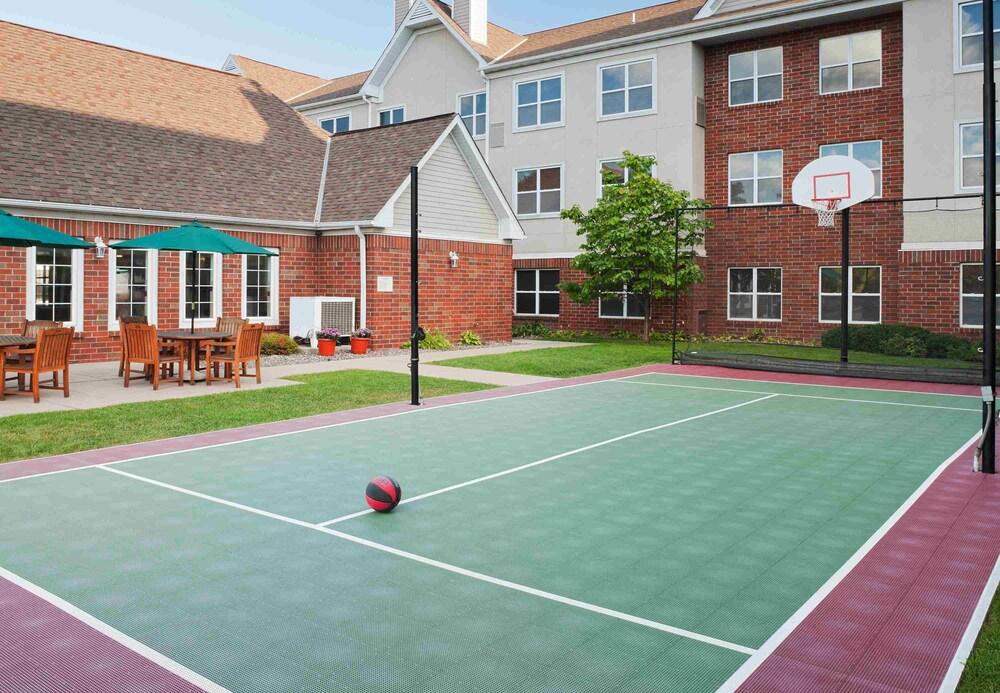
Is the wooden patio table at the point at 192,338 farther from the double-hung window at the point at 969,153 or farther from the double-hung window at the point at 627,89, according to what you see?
the double-hung window at the point at 969,153

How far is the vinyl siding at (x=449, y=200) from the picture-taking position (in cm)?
2322

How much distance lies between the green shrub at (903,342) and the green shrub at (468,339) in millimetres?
9627

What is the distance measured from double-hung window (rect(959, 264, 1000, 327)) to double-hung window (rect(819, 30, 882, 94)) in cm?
642

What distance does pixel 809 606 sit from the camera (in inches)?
191

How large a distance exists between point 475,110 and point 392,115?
4448 millimetres

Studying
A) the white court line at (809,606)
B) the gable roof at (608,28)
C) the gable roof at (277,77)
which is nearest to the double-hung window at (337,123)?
the gable roof at (277,77)

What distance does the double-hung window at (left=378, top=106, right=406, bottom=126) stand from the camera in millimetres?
35438

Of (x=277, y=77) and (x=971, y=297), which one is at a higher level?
(x=277, y=77)

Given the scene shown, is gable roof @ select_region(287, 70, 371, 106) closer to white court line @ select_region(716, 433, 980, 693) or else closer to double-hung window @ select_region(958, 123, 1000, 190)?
double-hung window @ select_region(958, 123, 1000, 190)

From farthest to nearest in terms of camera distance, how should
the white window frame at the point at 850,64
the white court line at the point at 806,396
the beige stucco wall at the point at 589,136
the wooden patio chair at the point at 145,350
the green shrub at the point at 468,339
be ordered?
the beige stucco wall at the point at 589,136 → the white window frame at the point at 850,64 → the green shrub at the point at 468,339 → the wooden patio chair at the point at 145,350 → the white court line at the point at 806,396

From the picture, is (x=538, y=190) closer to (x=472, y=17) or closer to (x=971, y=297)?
(x=472, y=17)

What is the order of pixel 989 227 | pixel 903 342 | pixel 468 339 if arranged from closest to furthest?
pixel 989 227 → pixel 903 342 → pixel 468 339

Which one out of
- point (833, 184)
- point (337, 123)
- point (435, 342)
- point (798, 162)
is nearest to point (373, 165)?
point (435, 342)

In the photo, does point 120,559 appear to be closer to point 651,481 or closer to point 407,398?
point 651,481
